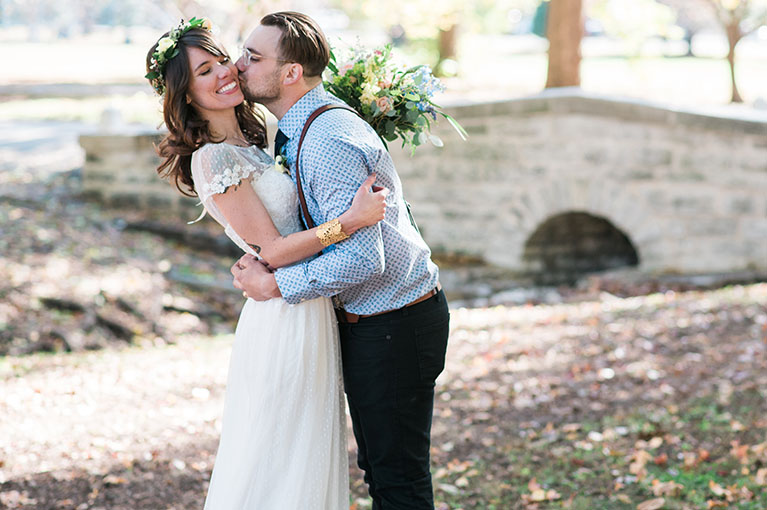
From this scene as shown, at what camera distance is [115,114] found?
11.7 metres

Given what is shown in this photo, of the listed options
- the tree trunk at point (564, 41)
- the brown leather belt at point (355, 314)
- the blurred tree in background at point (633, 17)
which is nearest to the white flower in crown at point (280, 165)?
the brown leather belt at point (355, 314)

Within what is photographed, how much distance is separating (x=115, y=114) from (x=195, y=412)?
23.5 ft

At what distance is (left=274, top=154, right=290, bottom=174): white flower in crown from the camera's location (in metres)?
2.90

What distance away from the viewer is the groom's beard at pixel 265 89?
2883 millimetres

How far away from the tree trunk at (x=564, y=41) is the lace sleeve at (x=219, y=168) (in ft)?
35.1

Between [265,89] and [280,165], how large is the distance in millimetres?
260

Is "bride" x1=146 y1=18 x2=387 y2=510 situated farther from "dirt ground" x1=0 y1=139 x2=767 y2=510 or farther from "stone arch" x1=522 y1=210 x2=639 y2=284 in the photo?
"stone arch" x1=522 y1=210 x2=639 y2=284

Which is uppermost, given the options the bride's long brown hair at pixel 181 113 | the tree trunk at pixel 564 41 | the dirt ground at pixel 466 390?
the tree trunk at pixel 564 41

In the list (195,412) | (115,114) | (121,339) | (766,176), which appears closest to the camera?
(195,412)

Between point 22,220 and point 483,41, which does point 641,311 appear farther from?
point 483,41

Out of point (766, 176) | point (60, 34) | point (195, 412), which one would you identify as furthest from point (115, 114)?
point (60, 34)

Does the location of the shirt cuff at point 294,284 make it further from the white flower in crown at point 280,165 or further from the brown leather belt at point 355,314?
the white flower in crown at point 280,165

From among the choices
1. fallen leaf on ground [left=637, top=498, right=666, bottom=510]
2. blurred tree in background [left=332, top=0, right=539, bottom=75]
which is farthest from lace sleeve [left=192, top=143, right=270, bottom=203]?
blurred tree in background [left=332, top=0, right=539, bottom=75]

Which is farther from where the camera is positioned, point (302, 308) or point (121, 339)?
point (121, 339)
